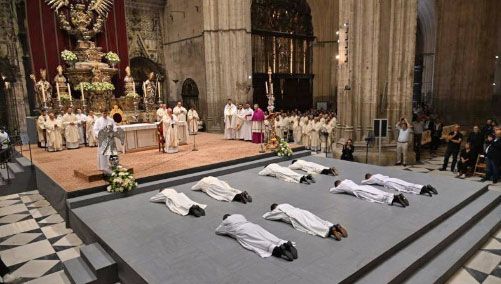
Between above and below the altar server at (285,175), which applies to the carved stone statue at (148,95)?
above

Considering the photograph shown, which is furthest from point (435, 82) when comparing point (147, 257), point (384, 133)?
point (147, 257)

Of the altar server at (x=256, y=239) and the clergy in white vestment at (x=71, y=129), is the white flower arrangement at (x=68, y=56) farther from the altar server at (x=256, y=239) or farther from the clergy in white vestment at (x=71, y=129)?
the altar server at (x=256, y=239)

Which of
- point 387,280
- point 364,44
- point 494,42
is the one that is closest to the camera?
point 387,280

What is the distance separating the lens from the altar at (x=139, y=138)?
1130 centimetres

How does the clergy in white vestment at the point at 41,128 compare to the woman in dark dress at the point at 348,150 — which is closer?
the woman in dark dress at the point at 348,150

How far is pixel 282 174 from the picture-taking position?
8.55m

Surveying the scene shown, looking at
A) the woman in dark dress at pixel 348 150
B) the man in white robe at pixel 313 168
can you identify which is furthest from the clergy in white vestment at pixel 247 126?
the man in white robe at pixel 313 168

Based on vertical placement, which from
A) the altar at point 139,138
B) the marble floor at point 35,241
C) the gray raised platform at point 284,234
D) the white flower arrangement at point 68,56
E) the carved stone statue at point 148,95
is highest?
the white flower arrangement at point 68,56

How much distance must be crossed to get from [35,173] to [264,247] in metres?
8.37

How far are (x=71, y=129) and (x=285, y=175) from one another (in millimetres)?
8763

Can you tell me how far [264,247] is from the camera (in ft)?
15.3

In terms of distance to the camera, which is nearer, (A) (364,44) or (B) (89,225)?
(B) (89,225)

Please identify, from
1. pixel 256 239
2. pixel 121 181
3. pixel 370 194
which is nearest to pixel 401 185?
pixel 370 194

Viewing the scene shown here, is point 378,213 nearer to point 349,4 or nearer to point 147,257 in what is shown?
point 147,257
